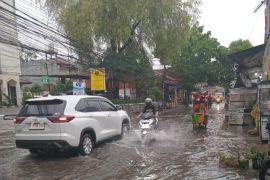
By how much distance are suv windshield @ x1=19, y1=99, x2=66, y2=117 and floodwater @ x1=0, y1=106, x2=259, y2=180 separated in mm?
1261

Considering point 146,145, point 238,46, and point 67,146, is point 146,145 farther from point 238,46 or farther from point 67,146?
point 238,46

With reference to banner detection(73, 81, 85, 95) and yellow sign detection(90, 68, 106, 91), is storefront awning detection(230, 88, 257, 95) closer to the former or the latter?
banner detection(73, 81, 85, 95)

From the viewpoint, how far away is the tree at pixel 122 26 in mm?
28031

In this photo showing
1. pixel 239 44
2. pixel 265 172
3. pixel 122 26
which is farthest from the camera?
pixel 239 44

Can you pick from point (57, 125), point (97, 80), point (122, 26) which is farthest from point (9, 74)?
point (57, 125)

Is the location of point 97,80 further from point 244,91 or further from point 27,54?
point 244,91

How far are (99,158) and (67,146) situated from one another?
932 mm

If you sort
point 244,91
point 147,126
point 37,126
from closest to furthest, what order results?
point 37,126 → point 147,126 → point 244,91

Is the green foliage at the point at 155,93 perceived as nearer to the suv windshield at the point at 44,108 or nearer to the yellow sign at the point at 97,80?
the yellow sign at the point at 97,80

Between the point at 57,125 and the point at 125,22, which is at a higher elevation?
the point at 125,22

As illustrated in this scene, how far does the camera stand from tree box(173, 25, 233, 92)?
4834 centimetres

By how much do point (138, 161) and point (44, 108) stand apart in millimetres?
2822

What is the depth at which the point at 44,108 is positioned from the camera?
10234 mm

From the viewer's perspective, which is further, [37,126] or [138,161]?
[37,126]
